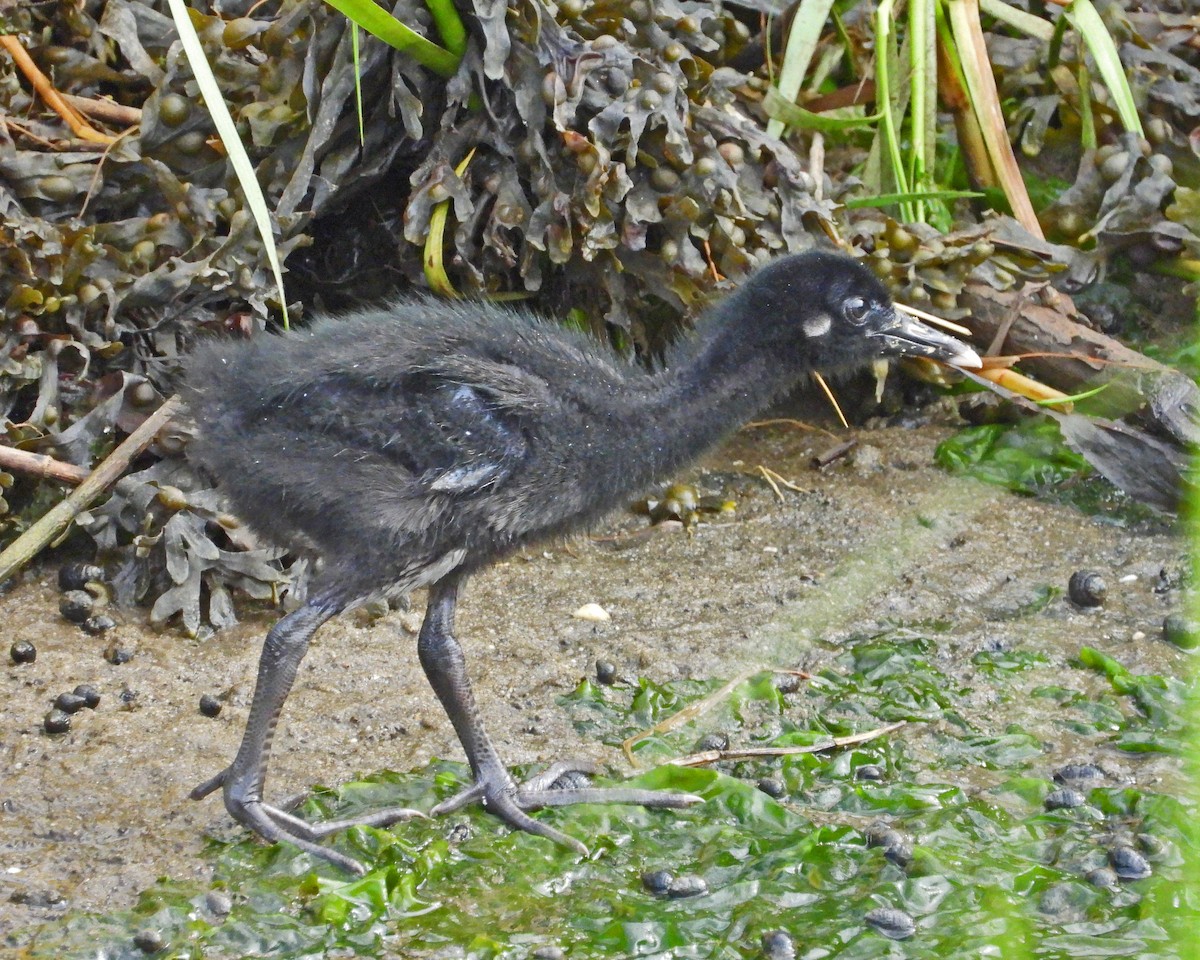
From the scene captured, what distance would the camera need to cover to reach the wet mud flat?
3.85 metres

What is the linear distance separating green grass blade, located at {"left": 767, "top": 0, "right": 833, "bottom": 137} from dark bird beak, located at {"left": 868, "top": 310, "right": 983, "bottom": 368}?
1.95 m

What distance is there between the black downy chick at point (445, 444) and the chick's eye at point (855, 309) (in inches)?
2.7

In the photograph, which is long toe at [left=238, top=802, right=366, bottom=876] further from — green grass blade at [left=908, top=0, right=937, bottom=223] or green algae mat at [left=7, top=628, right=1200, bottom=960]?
green grass blade at [left=908, top=0, right=937, bottom=223]

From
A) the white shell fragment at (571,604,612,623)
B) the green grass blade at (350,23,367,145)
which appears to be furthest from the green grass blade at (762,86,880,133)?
the white shell fragment at (571,604,612,623)

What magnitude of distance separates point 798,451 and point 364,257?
1.84 m

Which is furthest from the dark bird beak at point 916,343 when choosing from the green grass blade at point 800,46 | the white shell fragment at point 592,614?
the green grass blade at point 800,46

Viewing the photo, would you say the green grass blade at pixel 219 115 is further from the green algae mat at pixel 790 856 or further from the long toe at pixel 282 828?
the green algae mat at pixel 790 856

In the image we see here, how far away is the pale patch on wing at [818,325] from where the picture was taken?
13.5ft

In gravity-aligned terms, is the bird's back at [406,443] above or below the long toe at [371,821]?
above

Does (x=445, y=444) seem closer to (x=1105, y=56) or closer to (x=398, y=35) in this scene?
(x=398, y=35)

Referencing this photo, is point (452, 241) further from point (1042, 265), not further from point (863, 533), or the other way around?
point (1042, 265)

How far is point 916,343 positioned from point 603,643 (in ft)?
4.40

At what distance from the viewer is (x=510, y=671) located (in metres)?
4.61

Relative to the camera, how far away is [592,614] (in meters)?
4.92
